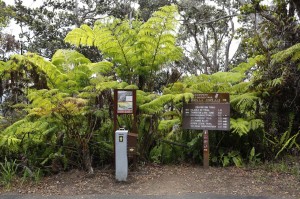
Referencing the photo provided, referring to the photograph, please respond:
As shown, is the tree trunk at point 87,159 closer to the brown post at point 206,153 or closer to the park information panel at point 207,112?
the park information panel at point 207,112

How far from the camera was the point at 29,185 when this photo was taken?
23.2 feet

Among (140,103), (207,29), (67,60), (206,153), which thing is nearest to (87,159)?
(140,103)

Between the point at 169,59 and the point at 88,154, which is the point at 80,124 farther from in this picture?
the point at 169,59

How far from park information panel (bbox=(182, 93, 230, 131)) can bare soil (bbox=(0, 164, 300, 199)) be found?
96 centimetres

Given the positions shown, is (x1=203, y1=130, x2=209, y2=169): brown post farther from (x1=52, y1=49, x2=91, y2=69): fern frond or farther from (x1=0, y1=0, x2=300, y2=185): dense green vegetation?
(x1=52, y1=49, x2=91, y2=69): fern frond

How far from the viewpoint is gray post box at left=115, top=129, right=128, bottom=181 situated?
705cm

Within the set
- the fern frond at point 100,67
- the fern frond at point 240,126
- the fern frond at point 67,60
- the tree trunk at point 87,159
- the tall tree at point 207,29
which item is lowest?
the tree trunk at point 87,159

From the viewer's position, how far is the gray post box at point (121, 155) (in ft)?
23.1

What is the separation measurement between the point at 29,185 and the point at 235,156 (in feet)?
14.8

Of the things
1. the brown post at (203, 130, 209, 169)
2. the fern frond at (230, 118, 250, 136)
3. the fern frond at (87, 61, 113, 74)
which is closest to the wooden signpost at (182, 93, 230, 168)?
the brown post at (203, 130, 209, 169)

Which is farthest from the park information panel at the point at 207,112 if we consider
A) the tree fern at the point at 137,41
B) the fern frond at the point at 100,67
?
the fern frond at the point at 100,67

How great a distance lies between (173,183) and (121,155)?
3.82 feet

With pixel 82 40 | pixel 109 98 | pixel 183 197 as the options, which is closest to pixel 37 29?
pixel 82 40

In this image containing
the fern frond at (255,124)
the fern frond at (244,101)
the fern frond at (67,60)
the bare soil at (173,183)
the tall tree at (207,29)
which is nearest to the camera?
the bare soil at (173,183)
